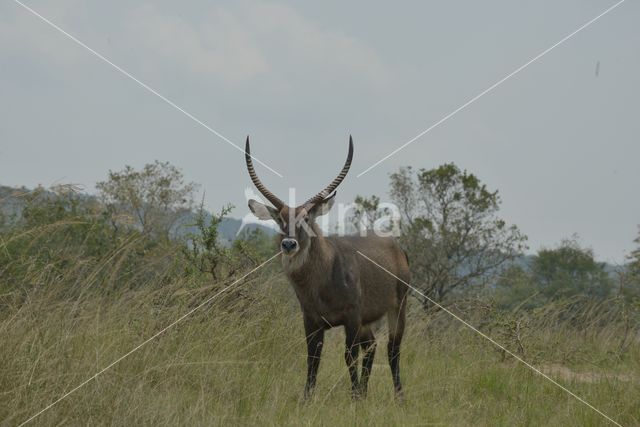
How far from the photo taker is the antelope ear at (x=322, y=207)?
7506 mm

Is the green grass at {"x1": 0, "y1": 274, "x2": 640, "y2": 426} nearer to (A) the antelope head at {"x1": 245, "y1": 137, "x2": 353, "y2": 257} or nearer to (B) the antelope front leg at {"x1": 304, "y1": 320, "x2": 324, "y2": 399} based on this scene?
(B) the antelope front leg at {"x1": 304, "y1": 320, "x2": 324, "y2": 399}

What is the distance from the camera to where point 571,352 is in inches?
376

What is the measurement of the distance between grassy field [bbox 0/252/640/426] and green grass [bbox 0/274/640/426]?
14 millimetres

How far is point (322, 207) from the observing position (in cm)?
758

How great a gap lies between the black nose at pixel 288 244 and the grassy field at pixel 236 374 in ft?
3.43

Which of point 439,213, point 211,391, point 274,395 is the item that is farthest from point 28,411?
point 439,213

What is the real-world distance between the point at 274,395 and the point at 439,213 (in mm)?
16502

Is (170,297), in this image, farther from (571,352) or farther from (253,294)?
(571,352)

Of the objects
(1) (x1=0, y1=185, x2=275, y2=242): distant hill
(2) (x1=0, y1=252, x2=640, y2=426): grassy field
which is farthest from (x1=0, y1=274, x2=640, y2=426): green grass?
(1) (x1=0, y1=185, x2=275, y2=242): distant hill

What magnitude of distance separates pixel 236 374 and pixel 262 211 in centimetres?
189

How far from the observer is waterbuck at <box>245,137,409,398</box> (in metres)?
7.09

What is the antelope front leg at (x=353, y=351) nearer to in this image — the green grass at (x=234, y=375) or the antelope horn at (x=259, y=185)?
the green grass at (x=234, y=375)

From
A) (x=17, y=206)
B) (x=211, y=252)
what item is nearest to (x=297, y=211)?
(x=211, y=252)

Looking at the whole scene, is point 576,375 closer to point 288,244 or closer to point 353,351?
point 353,351
